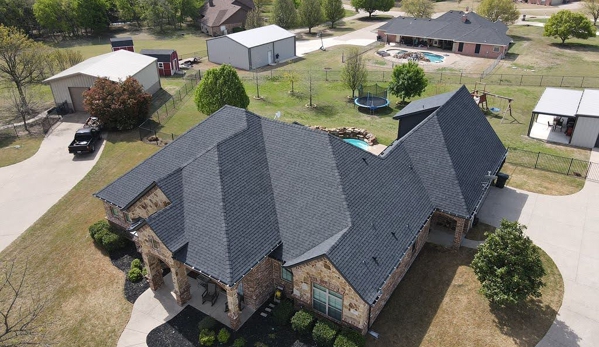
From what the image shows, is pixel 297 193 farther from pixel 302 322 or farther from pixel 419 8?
pixel 419 8

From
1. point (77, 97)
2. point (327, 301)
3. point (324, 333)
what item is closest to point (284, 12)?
point (77, 97)

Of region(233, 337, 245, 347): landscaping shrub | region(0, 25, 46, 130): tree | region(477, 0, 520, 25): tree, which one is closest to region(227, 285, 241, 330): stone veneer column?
region(233, 337, 245, 347): landscaping shrub

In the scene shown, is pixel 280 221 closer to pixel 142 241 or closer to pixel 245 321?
pixel 245 321

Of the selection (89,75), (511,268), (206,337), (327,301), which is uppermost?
(89,75)

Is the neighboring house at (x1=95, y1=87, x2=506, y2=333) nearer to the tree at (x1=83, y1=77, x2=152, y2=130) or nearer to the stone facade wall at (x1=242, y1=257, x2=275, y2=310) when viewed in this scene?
the stone facade wall at (x1=242, y1=257, x2=275, y2=310)

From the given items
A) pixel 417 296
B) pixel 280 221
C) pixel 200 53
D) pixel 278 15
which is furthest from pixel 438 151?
pixel 278 15
